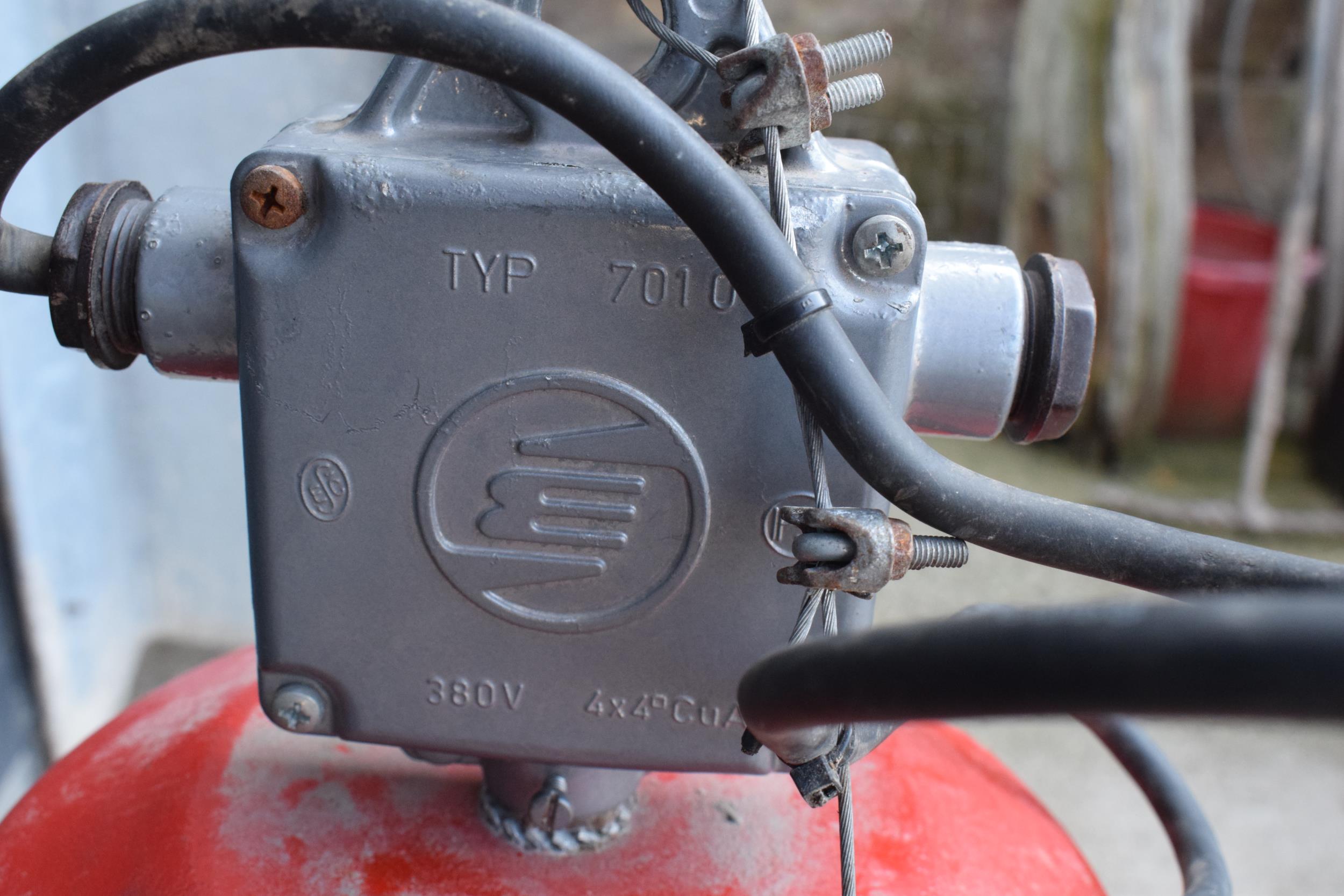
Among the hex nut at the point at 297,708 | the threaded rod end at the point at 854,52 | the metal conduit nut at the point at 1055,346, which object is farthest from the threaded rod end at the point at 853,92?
the hex nut at the point at 297,708

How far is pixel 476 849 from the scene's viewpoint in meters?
0.56

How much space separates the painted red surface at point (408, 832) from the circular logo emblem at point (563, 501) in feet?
0.54

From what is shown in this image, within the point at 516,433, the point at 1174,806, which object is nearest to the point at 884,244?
the point at 516,433

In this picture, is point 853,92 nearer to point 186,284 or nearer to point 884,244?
point 884,244

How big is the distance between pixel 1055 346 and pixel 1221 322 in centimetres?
254

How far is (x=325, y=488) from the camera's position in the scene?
0.47 m

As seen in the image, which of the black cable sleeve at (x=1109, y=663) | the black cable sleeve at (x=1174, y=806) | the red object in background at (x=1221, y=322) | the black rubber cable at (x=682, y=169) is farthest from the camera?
the red object in background at (x=1221, y=322)

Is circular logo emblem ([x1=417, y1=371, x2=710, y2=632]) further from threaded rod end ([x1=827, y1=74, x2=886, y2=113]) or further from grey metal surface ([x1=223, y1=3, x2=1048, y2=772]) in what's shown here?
threaded rod end ([x1=827, y1=74, x2=886, y2=113])

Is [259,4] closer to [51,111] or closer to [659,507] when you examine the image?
[51,111]

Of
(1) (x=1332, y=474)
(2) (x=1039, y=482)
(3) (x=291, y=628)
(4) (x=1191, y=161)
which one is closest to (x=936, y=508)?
(3) (x=291, y=628)

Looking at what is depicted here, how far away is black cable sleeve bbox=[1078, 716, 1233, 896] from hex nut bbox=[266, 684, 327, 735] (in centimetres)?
45

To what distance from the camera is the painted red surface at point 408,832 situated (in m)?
0.54

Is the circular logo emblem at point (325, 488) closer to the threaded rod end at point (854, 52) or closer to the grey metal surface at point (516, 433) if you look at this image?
the grey metal surface at point (516, 433)

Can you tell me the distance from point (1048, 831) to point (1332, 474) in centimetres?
250
